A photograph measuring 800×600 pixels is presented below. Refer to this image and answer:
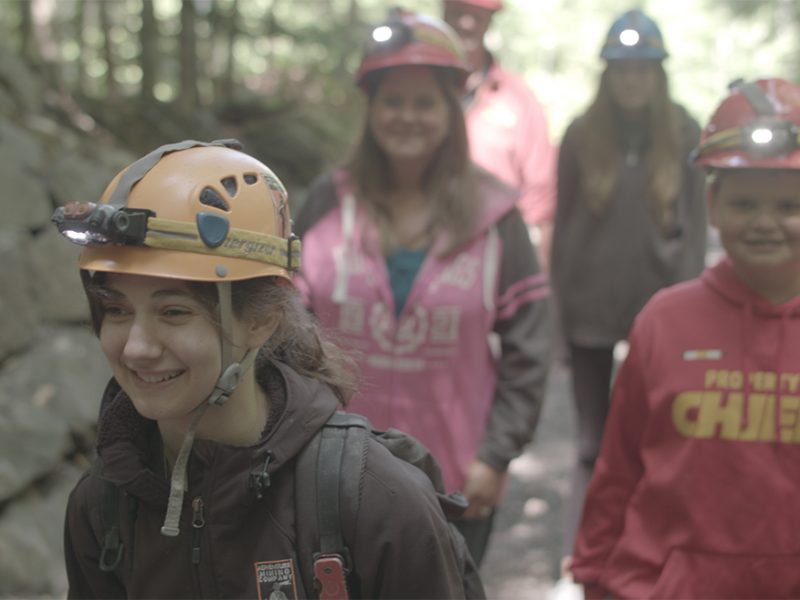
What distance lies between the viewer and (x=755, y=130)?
2.73 meters

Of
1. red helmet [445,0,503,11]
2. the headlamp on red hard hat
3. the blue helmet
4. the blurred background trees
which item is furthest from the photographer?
the blurred background trees

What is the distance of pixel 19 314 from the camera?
5629 mm

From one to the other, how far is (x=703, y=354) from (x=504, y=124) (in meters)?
2.84

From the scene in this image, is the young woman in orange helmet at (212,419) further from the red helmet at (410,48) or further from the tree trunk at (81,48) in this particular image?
the tree trunk at (81,48)

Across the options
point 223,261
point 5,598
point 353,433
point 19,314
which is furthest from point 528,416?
point 19,314

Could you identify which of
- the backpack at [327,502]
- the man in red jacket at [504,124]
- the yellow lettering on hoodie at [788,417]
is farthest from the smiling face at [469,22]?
the backpack at [327,502]

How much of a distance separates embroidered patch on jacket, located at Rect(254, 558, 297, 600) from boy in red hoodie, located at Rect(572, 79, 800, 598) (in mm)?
1235

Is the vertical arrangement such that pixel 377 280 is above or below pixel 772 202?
below

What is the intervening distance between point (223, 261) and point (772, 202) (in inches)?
65.4

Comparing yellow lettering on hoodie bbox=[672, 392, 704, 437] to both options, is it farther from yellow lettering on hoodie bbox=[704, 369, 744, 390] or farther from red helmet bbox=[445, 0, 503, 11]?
red helmet bbox=[445, 0, 503, 11]

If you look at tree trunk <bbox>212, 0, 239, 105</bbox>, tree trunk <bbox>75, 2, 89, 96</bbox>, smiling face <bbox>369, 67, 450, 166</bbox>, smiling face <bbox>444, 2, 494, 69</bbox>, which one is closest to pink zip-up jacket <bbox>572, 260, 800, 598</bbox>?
smiling face <bbox>369, 67, 450, 166</bbox>

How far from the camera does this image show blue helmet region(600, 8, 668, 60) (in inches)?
180

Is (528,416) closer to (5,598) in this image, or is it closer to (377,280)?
(377,280)

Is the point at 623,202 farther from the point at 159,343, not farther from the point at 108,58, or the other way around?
the point at 108,58
